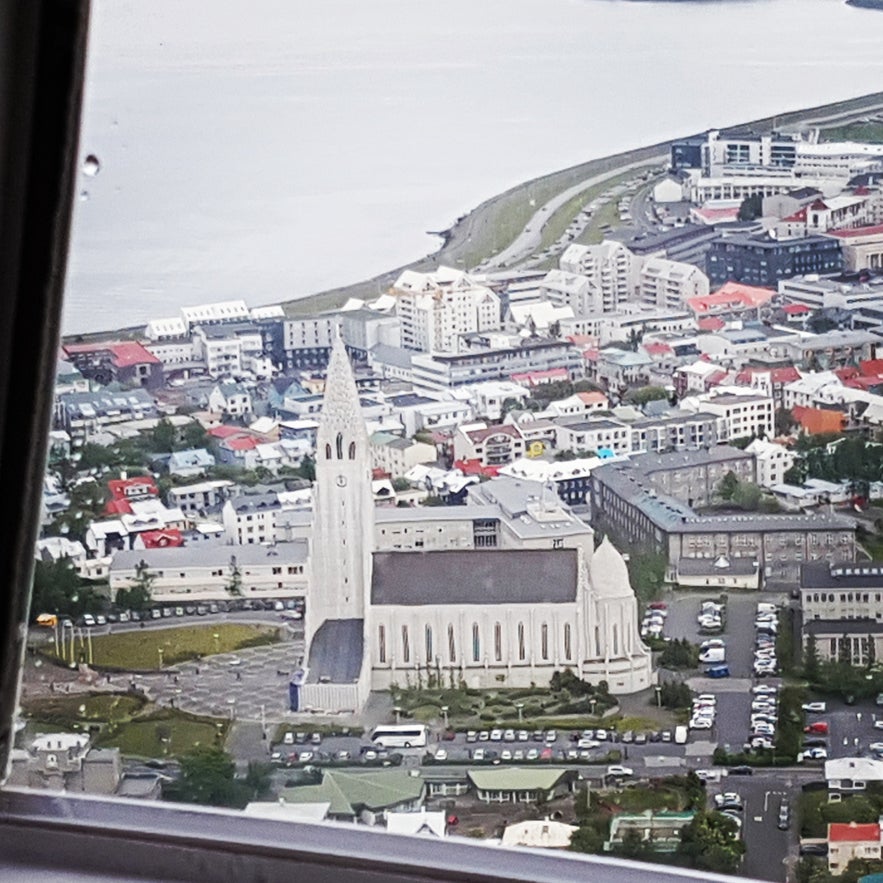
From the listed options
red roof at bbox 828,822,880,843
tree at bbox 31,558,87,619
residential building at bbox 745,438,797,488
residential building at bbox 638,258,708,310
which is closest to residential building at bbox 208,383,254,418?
tree at bbox 31,558,87,619

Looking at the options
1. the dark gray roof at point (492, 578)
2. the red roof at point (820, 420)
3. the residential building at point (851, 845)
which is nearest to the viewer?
the residential building at point (851, 845)

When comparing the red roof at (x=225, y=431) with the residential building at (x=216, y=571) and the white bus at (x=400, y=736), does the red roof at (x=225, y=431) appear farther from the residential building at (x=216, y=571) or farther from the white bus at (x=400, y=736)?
the white bus at (x=400, y=736)

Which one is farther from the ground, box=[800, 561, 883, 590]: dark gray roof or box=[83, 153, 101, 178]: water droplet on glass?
box=[83, 153, 101, 178]: water droplet on glass

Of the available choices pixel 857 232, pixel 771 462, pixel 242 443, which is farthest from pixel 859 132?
pixel 242 443

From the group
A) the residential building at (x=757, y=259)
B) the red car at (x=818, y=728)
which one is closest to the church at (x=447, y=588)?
the red car at (x=818, y=728)

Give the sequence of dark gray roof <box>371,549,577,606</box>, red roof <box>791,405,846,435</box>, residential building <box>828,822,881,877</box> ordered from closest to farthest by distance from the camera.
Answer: residential building <box>828,822,881,877</box>
red roof <box>791,405,846,435</box>
dark gray roof <box>371,549,577,606</box>

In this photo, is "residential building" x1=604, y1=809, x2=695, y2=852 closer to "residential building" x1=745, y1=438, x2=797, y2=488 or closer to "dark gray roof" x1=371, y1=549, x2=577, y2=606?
"dark gray roof" x1=371, y1=549, x2=577, y2=606
